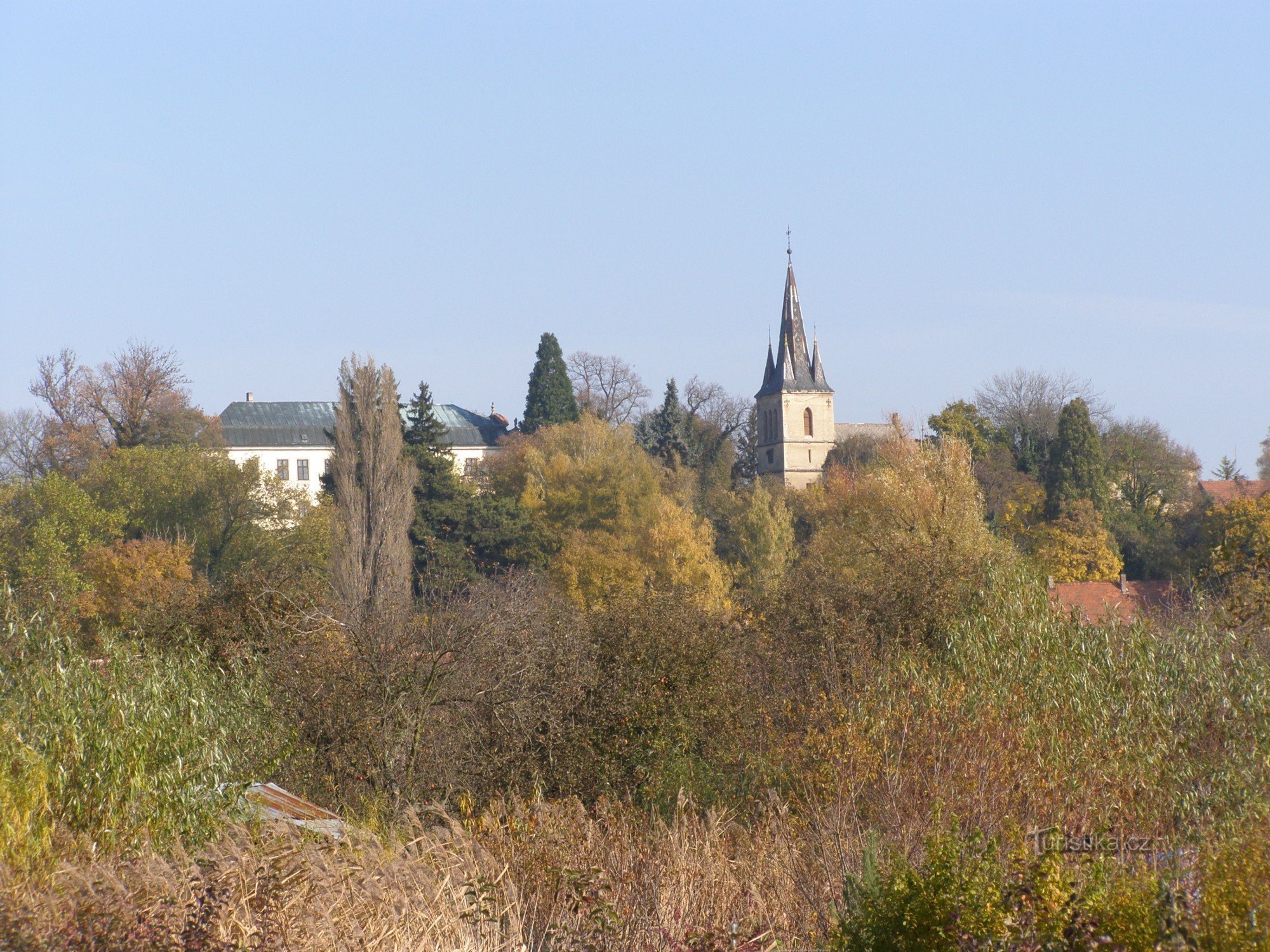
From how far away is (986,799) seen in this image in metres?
9.55

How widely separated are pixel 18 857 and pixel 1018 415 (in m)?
63.4

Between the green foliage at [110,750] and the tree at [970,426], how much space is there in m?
53.6

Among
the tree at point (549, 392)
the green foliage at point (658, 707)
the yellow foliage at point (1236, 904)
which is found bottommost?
the green foliage at point (658, 707)

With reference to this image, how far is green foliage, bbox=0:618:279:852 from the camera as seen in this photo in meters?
7.27

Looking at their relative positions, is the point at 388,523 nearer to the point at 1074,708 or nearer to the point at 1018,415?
the point at 1074,708

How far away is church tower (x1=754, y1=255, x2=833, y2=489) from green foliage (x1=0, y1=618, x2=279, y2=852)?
72889 mm

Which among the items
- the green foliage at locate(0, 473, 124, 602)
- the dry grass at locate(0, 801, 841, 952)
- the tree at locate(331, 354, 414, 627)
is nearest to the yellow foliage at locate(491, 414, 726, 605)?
the tree at locate(331, 354, 414, 627)

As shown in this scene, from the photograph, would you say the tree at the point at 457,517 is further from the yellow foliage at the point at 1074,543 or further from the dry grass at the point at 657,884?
the dry grass at the point at 657,884

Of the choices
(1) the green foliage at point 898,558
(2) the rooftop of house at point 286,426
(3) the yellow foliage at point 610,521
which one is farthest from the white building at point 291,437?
(1) the green foliage at point 898,558

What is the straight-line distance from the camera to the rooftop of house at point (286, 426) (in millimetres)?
87500

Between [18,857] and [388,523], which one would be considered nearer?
[18,857]

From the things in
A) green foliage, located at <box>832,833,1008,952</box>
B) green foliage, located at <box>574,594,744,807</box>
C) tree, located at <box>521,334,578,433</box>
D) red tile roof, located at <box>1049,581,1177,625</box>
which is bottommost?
red tile roof, located at <box>1049,581,1177,625</box>

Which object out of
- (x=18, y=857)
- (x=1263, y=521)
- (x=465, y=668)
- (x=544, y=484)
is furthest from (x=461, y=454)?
(x=18, y=857)

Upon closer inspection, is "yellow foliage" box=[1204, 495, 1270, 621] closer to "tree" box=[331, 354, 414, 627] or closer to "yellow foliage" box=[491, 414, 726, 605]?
"tree" box=[331, 354, 414, 627]
